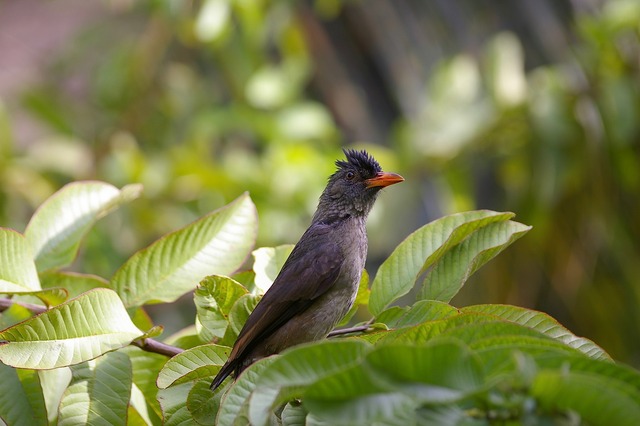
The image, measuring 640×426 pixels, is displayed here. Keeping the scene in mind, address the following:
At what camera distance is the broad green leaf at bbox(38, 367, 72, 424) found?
2.21 meters

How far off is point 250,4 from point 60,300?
3.86 metres

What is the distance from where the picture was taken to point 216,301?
2.16 m

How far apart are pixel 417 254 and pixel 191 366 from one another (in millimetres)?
699

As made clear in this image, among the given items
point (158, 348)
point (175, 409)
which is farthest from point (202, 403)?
point (158, 348)

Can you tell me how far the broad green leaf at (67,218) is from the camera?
2.44 m

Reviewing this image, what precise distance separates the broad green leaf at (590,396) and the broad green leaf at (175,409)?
0.96 metres

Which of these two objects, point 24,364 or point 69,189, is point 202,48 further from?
point 24,364

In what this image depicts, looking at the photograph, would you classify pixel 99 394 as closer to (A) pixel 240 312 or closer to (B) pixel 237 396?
(A) pixel 240 312

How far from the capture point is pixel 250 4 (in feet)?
18.6

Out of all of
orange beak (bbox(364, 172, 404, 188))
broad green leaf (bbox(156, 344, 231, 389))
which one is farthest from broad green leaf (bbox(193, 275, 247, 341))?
orange beak (bbox(364, 172, 404, 188))

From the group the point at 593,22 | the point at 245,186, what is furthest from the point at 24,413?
the point at 593,22

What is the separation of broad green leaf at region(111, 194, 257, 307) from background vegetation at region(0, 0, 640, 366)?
2.91 m

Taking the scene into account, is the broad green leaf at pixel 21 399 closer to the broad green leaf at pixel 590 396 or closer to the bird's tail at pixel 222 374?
the bird's tail at pixel 222 374

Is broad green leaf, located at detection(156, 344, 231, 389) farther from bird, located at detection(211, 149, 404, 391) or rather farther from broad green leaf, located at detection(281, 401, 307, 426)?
broad green leaf, located at detection(281, 401, 307, 426)
